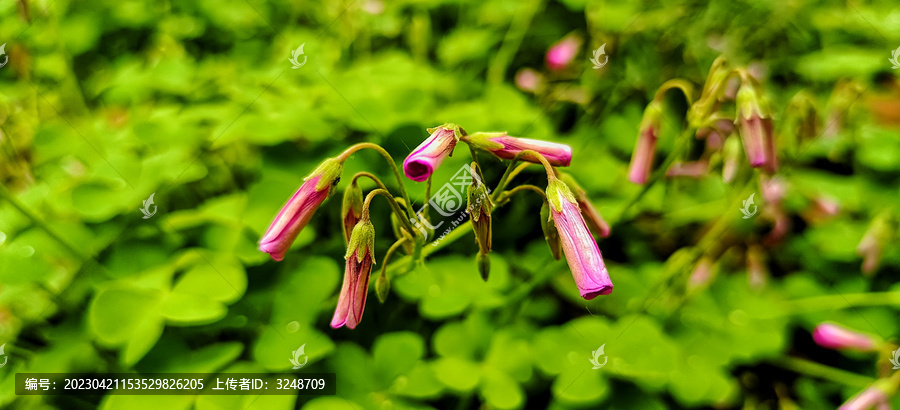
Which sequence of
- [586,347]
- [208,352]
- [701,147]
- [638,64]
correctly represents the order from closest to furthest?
[208,352] → [586,347] → [638,64] → [701,147]

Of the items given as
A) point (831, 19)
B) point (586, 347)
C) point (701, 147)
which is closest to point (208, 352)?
point (586, 347)

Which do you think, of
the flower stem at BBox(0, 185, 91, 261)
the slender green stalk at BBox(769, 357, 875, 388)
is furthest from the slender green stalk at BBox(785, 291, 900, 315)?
the flower stem at BBox(0, 185, 91, 261)

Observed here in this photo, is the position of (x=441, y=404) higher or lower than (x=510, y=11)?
lower

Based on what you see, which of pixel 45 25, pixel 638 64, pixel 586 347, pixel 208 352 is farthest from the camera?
pixel 638 64

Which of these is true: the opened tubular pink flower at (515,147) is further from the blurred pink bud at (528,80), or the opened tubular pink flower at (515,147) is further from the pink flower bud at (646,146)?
the blurred pink bud at (528,80)

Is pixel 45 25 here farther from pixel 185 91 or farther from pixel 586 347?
pixel 586 347

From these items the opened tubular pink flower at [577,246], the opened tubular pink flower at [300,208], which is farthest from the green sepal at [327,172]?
the opened tubular pink flower at [577,246]

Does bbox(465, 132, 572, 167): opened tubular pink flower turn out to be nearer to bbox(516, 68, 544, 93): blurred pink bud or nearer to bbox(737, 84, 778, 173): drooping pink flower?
bbox(737, 84, 778, 173): drooping pink flower
